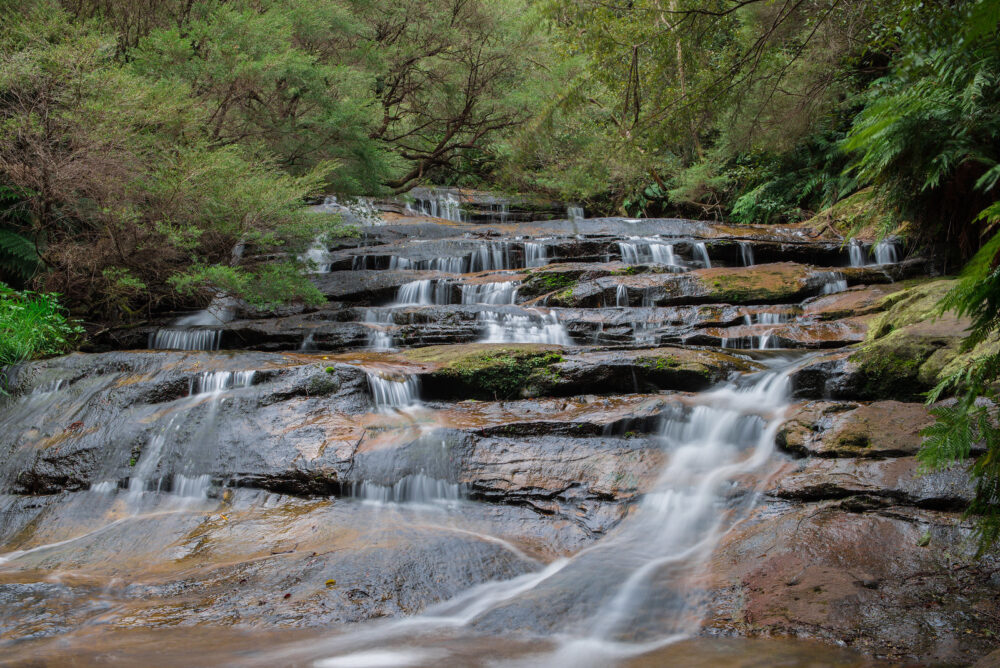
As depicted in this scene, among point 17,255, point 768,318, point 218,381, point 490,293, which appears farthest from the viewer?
point 490,293

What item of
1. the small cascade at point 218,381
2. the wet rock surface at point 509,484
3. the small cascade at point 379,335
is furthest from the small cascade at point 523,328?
the small cascade at point 218,381

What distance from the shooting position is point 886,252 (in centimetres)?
1223

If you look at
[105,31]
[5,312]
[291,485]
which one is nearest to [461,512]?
[291,485]

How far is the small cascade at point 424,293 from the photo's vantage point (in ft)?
38.2

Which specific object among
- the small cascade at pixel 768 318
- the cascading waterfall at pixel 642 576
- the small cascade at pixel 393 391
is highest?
the small cascade at pixel 768 318

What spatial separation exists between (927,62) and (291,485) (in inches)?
266

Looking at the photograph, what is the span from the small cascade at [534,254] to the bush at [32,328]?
837 cm

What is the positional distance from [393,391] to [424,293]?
188 inches

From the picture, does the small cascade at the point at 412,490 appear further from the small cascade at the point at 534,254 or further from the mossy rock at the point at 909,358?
the small cascade at the point at 534,254

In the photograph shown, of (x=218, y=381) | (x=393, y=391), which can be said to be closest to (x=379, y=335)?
(x=393, y=391)

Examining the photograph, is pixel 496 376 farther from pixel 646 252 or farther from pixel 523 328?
pixel 646 252

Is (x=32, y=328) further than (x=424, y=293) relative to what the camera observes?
No

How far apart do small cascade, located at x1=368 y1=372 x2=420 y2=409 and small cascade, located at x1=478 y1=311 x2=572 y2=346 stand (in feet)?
7.07

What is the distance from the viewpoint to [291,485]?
580cm
